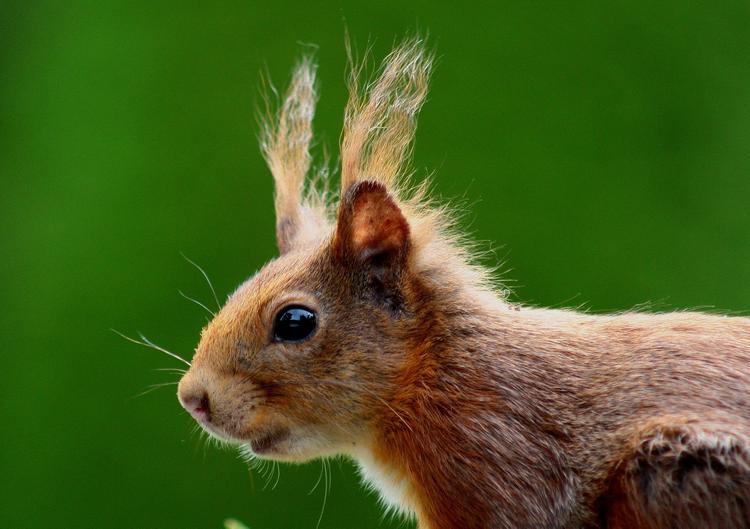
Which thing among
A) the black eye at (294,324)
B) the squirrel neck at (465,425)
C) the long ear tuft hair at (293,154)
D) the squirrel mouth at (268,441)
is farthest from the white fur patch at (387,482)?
the long ear tuft hair at (293,154)

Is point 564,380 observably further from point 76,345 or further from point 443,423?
point 76,345

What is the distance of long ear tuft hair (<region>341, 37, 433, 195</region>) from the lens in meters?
2.41

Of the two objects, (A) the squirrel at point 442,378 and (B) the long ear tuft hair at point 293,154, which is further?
(B) the long ear tuft hair at point 293,154

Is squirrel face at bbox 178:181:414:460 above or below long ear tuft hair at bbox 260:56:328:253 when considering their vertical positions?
below

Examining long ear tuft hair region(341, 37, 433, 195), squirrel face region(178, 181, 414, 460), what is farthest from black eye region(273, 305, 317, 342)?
long ear tuft hair region(341, 37, 433, 195)

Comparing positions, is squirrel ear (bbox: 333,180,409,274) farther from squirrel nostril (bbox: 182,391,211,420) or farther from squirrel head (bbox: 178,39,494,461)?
squirrel nostril (bbox: 182,391,211,420)

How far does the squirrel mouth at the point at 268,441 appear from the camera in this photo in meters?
2.34

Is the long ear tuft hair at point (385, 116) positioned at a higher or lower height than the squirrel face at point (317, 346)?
higher

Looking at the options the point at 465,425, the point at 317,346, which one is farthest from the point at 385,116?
the point at 465,425

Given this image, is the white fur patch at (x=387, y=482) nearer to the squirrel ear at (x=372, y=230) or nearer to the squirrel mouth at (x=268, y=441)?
the squirrel mouth at (x=268, y=441)

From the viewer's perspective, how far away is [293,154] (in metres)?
2.86

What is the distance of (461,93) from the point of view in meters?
4.60

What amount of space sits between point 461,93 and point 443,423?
2553 millimetres

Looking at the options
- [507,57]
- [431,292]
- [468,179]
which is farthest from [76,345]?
[431,292]
